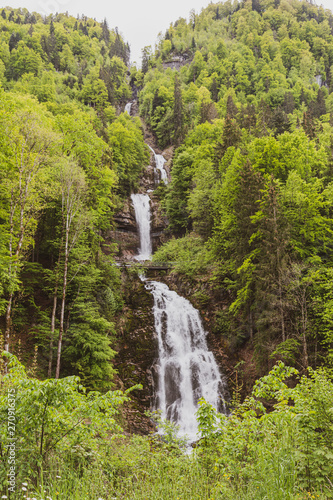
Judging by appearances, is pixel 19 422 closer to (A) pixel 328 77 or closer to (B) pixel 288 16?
(A) pixel 328 77

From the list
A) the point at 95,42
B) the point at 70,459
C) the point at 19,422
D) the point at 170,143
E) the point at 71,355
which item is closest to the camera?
the point at 19,422

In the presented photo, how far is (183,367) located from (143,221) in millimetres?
24755

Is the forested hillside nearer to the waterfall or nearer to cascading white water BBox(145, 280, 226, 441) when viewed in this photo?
cascading white water BBox(145, 280, 226, 441)

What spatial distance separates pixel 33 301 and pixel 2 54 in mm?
74435

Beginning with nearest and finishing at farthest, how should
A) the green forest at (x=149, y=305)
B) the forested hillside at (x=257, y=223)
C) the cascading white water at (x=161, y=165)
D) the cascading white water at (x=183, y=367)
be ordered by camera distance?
1. the green forest at (x=149, y=305)
2. the forested hillside at (x=257, y=223)
3. the cascading white water at (x=183, y=367)
4. the cascading white water at (x=161, y=165)

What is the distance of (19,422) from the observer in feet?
13.5

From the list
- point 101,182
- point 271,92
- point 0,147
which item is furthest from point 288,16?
point 0,147

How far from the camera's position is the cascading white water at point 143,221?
38.3 meters

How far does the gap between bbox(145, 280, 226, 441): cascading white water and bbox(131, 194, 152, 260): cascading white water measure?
1506 centimetres

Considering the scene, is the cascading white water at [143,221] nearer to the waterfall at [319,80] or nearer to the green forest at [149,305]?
the green forest at [149,305]

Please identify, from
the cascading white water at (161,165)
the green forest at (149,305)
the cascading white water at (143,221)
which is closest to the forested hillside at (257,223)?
the green forest at (149,305)

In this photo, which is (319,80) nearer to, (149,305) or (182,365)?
(149,305)

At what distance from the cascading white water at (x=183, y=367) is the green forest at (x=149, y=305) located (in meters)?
0.98

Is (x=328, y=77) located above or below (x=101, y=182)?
above
